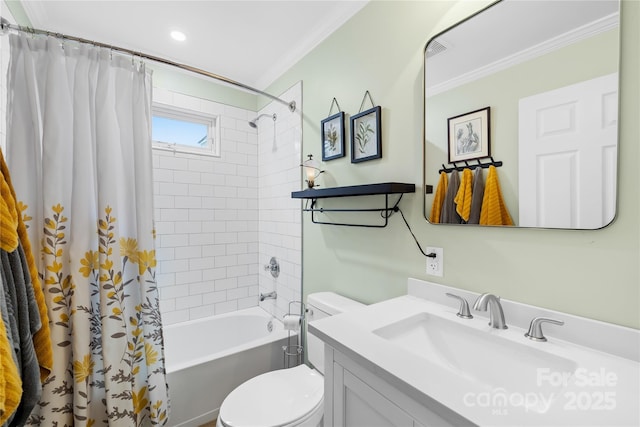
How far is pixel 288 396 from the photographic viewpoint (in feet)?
4.42

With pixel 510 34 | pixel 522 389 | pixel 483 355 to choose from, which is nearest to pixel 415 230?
pixel 483 355

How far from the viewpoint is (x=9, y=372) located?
809 millimetres

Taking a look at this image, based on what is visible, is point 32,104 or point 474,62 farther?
point 32,104

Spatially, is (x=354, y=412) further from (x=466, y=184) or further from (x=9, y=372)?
(x=9, y=372)

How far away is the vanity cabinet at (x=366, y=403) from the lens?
622 millimetres

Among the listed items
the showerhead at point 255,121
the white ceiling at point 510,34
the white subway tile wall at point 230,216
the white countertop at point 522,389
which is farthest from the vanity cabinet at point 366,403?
the showerhead at point 255,121

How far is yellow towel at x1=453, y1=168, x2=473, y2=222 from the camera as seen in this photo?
1090 mm

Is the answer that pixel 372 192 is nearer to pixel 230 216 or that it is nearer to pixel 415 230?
pixel 415 230

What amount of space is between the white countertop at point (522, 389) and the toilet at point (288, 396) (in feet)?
1.87

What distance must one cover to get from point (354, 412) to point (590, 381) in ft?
1.89

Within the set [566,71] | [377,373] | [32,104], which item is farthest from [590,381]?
[32,104]

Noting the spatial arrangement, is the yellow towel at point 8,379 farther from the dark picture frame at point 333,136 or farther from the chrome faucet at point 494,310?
the dark picture frame at point 333,136

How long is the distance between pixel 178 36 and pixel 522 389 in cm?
253

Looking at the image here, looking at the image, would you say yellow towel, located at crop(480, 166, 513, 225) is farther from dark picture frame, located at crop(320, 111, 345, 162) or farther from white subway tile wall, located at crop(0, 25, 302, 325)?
white subway tile wall, located at crop(0, 25, 302, 325)
